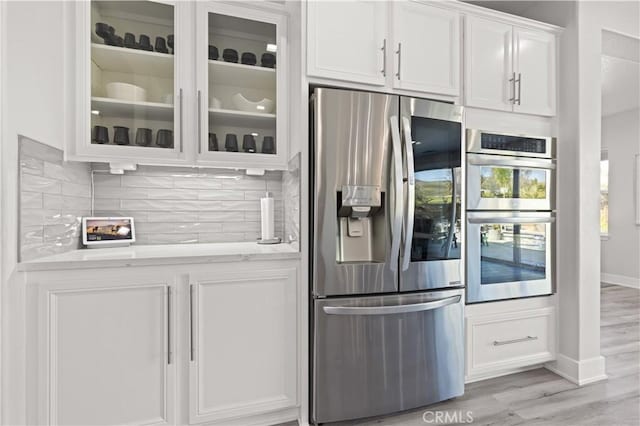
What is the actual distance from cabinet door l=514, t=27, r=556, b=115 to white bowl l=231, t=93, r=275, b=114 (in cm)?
168

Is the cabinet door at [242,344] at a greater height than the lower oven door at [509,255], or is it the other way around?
the lower oven door at [509,255]

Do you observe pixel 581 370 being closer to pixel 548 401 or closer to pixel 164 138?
pixel 548 401

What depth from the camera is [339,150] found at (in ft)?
6.00

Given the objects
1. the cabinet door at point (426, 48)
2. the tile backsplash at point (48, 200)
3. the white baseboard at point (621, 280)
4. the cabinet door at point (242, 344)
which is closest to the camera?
the tile backsplash at point (48, 200)

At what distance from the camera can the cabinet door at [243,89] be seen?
2008mm

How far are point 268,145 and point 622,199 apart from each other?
20.2 feet

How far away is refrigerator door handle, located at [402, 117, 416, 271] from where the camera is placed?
191 cm

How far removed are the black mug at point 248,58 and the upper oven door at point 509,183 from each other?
1.48m

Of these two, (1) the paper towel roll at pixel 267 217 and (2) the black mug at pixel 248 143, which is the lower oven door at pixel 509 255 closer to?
(1) the paper towel roll at pixel 267 217

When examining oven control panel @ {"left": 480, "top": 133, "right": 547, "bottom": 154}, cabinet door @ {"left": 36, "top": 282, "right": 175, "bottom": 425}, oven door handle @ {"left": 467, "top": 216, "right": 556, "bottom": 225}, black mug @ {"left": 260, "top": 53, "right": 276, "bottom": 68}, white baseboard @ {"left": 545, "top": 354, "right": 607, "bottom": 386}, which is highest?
black mug @ {"left": 260, "top": 53, "right": 276, "bottom": 68}

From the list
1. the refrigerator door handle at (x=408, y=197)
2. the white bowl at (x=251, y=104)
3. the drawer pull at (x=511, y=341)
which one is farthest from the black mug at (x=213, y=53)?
the drawer pull at (x=511, y=341)

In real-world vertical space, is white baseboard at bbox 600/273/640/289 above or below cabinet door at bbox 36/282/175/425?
below

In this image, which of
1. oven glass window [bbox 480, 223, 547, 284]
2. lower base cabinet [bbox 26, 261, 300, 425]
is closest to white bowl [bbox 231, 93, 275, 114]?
lower base cabinet [bbox 26, 261, 300, 425]

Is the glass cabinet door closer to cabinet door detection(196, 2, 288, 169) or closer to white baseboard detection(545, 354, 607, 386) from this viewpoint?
cabinet door detection(196, 2, 288, 169)
